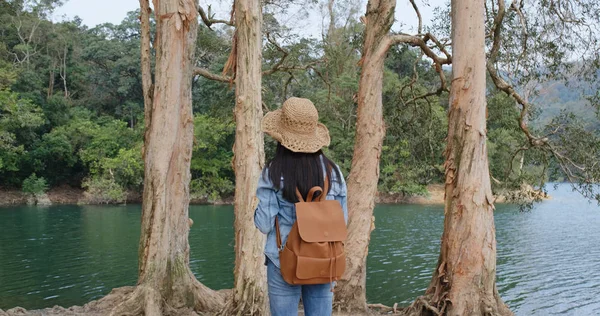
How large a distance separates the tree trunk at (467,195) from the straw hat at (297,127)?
3.06m

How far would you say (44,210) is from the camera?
25.2 m

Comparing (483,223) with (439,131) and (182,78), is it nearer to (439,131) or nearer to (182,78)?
(182,78)

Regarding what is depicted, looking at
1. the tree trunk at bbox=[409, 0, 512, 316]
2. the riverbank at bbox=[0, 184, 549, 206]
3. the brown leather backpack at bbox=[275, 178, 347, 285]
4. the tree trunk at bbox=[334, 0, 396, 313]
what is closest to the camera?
the brown leather backpack at bbox=[275, 178, 347, 285]

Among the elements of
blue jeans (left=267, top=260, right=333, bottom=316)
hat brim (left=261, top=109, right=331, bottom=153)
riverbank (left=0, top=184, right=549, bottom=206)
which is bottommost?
riverbank (left=0, top=184, right=549, bottom=206)

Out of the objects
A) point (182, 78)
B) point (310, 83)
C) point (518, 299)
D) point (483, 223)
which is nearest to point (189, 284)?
point (182, 78)

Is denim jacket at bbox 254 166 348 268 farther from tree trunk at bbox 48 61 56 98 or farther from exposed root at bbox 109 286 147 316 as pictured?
tree trunk at bbox 48 61 56 98

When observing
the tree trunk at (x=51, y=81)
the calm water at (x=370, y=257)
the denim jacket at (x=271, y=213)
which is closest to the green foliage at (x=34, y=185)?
the calm water at (x=370, y=257)

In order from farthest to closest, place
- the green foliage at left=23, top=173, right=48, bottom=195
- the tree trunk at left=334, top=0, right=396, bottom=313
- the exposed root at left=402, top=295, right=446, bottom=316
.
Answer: the green foliage at left=23, top=173, right=48, bottom=195 < the tree trunk at left=334, top=0, right=396, bottom=313 < the exposed root at left=402, top=295, right=446, bottom=316

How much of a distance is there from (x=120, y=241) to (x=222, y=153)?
15.9 m

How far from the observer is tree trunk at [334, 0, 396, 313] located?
6105 mm

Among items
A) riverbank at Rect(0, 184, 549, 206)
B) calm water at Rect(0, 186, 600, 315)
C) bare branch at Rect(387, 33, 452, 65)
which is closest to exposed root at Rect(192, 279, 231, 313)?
calm water at Rect(0, 186, 600, 315)

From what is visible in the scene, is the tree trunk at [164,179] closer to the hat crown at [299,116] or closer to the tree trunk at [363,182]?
the tree trunk at [363,182]

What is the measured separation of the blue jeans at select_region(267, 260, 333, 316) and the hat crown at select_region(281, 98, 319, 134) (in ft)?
2.14

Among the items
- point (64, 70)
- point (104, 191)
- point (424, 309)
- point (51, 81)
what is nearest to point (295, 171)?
point (424, 309)
